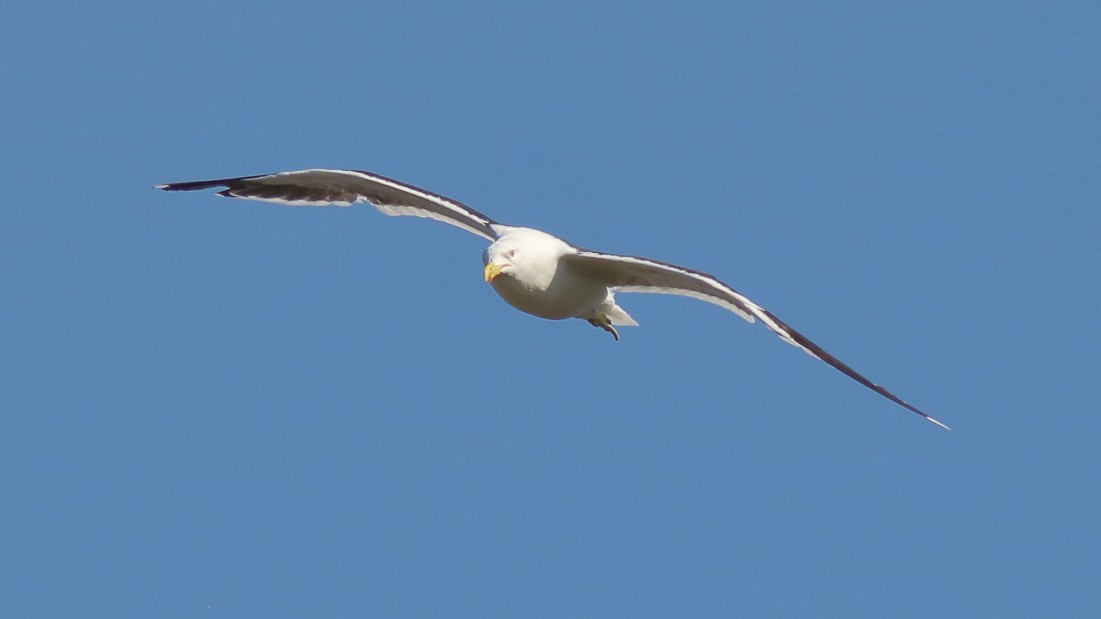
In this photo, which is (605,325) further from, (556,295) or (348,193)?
(348,193)

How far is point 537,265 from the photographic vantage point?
12.4 m

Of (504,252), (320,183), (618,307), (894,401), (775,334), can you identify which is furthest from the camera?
(320,183)

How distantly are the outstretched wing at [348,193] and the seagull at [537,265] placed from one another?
0.01m

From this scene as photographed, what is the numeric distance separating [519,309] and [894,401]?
391 centimetres

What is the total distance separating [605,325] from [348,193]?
3283 millimetres

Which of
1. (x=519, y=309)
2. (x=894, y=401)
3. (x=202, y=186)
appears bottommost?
(x=894, y=401)

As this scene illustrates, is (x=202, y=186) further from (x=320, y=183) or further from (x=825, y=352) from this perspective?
(x=825, y=352)

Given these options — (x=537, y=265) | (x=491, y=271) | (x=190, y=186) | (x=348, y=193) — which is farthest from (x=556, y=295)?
(x=190, y=186)

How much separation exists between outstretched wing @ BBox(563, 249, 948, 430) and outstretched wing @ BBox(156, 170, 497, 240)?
1.50 meters

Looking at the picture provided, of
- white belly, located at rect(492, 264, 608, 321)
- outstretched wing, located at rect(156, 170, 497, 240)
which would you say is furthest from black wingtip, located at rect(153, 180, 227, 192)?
white belly, located at rect(492, 264, 608, 321)

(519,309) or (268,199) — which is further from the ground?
(268,199)

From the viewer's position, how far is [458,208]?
46.8 ft

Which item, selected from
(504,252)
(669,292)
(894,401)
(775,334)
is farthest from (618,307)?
(894,401)

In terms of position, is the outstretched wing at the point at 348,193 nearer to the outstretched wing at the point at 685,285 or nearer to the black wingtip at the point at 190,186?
the black wingtip at the point at 190,186
